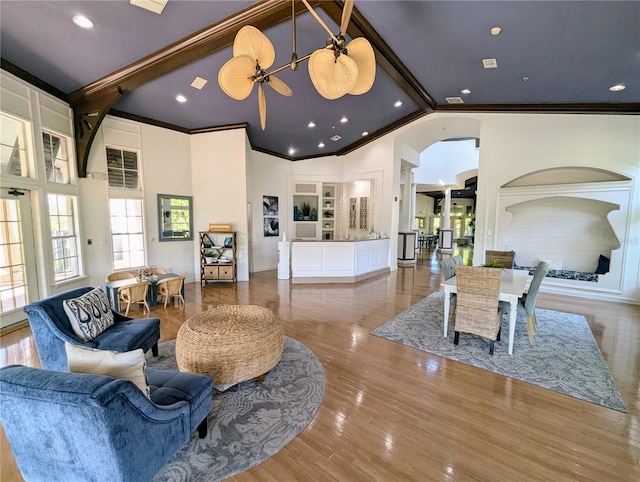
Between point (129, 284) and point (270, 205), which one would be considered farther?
point (270, 205)

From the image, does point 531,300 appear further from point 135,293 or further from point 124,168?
point 124,168

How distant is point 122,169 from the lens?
18.2ft

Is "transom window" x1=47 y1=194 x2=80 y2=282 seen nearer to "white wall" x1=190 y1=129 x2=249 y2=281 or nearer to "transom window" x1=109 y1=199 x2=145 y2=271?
"transom window" x1=109 y1=199 x2=145 y2=271

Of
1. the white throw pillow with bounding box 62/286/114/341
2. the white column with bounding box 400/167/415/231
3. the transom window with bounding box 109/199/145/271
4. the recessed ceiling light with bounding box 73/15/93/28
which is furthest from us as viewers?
the white column with bounding box 400/167/415/231

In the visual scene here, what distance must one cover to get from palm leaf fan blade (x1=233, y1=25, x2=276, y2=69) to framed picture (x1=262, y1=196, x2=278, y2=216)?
19.3ft

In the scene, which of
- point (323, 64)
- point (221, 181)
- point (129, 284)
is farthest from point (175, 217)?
point (323, 64)

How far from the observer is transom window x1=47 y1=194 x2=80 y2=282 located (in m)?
4.48

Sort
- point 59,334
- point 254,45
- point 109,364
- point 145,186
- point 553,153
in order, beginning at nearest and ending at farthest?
point 109,364 → point 59,334 → point 254,45 → point 553,153 → point 145,186

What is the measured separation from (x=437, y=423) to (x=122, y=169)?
667 centimetres

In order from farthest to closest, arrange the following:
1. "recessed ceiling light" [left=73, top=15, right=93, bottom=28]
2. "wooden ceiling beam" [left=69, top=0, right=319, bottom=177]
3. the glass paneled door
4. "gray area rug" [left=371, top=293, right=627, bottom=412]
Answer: the glass paneled door → "wooden ceiling beam" [left=69, top=0, right=319, bottom=177] → "recessed ceiling light" [left=73, top=15, right=93, bottom=28] → "gray area rug" [left=371, top=293, right=627, bottom=412]

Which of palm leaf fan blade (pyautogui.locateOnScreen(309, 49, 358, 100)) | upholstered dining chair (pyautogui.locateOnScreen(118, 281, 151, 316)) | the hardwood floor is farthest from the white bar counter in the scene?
palm leaf fan blade (pyautogui.locateOnScreen(309, 49, 358, 100))

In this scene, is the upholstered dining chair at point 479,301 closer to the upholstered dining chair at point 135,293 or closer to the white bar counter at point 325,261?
the white bar counter at point 325,261

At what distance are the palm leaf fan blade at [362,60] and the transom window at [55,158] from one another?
16.6ft

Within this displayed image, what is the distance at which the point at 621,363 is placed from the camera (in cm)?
302
